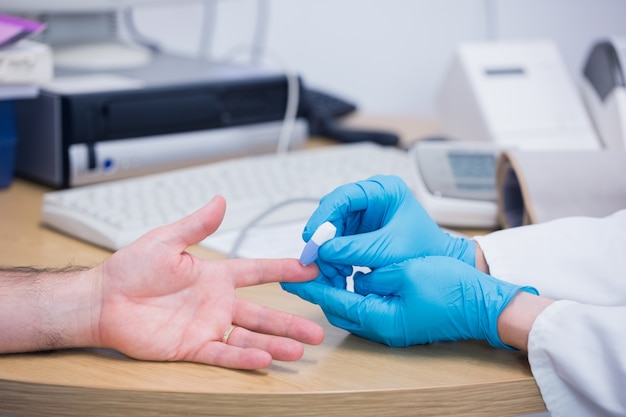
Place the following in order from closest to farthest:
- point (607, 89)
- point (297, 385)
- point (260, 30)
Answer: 1. point (297, 385)
2. point (607, 89)
3. point (260, 30)

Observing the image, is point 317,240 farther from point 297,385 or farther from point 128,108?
point 128,108

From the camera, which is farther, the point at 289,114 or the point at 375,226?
the point at 289,114

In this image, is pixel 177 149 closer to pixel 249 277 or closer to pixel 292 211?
pixel 292 211

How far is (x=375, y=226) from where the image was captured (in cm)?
79

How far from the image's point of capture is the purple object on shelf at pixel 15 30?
1.02 meters

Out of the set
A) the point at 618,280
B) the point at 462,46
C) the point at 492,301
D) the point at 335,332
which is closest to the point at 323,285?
the point at 335,332

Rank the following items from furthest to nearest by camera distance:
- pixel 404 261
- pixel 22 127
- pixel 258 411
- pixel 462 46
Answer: pixel 462 46 < pixel 22 127 < pixel 404 261 < pixel 258 411

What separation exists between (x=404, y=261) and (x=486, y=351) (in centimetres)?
10

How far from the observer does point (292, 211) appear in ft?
3.34

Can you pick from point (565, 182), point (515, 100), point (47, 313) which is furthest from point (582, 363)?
point (515, 100)

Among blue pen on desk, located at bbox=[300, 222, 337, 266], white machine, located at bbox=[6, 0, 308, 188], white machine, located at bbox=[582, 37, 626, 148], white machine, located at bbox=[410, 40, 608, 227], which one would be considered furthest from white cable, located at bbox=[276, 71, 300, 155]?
blue pen on desk, located at bbox=[300, 222, 337, 266]

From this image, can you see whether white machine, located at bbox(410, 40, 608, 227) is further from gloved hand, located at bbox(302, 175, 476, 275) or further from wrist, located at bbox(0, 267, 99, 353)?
wrist, located at bbox(0, 267, 99, 353)

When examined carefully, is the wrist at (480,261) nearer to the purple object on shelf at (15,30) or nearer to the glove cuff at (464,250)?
the glove cuff at (464,250)

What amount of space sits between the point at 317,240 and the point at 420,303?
0.33 feet
